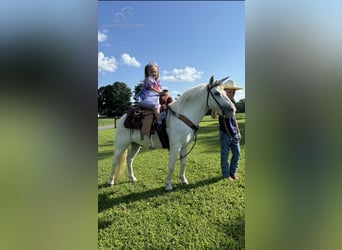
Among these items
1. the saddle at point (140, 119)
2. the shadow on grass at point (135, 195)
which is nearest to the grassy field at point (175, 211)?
the shadow on grass at point (135, 195)

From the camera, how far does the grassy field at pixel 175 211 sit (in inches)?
54.2

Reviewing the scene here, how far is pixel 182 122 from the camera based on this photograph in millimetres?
2234

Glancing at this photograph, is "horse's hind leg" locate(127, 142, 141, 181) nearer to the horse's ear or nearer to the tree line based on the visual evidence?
the tree line

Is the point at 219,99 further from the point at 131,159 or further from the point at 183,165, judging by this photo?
the point at 131,159

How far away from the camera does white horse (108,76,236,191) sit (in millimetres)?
1981

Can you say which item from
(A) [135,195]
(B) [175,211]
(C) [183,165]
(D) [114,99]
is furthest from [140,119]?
(B) [175,211]

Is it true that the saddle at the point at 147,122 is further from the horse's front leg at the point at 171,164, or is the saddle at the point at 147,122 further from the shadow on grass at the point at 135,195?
the shadow on grass at the point at 135,195

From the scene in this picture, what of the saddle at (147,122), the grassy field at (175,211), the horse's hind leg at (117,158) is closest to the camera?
the grassy field at (175,211)

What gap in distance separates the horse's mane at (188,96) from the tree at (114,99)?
583 mm

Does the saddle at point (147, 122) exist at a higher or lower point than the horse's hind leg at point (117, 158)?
higher

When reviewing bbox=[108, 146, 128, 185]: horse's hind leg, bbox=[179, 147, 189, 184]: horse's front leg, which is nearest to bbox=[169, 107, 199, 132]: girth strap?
bbox=[179, 147, 189, 184]: horse's front leg
